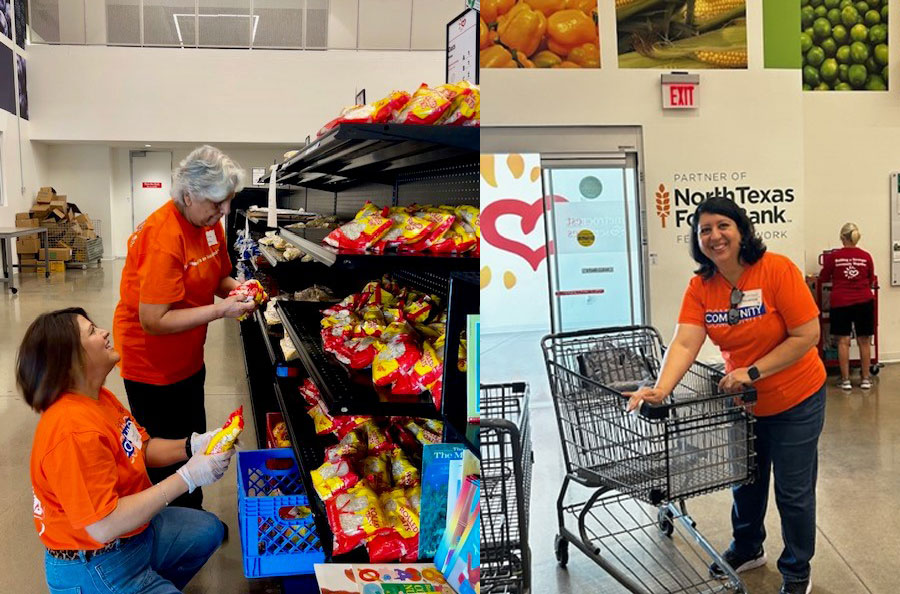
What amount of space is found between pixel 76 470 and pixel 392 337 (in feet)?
3.05

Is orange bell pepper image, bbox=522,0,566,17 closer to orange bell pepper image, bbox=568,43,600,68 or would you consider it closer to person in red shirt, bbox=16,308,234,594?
orange bell pepper image, bbox=568,43,600,68

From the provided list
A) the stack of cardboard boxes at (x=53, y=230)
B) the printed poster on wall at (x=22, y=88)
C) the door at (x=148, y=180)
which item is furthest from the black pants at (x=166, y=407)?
the door at (x=148, y=180)

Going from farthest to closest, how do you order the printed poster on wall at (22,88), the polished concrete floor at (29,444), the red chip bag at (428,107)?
the printed poster on wall at (22,88), the polished concrete floor at (29,444), the red chip bag at (428,107)

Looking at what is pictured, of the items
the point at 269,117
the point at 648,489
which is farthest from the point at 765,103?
the point at 269,117

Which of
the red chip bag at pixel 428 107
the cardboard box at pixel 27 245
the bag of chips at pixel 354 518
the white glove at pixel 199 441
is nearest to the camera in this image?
the red chip bag at pixel 428 107

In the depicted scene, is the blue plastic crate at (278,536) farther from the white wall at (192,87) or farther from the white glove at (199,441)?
the white wall at (192,87)

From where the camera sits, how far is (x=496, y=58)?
1.04 metres

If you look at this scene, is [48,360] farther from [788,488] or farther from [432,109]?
[788,488]

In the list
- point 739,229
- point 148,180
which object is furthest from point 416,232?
point 148,180

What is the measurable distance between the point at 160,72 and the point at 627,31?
16.8 meters

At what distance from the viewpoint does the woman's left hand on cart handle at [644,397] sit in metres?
1.07

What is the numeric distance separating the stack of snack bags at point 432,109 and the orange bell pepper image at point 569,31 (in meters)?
0.78

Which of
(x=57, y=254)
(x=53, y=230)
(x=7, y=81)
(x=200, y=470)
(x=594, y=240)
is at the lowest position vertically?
(x=200, y=470)

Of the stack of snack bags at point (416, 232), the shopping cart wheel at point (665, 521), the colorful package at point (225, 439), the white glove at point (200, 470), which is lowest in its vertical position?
the white glove at point (200, 470)
